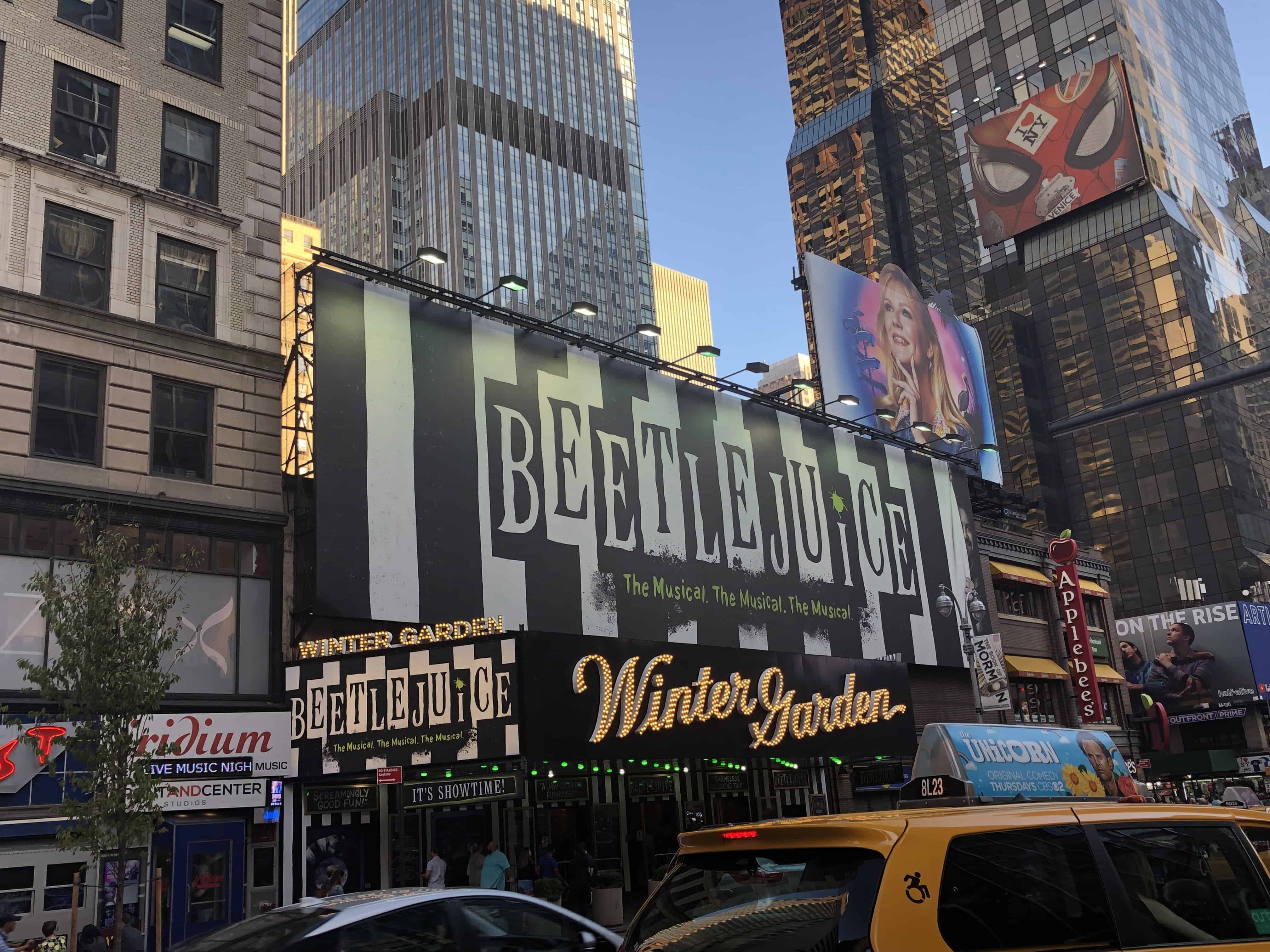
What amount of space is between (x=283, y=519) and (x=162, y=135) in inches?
363

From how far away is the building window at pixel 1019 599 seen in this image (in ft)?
168

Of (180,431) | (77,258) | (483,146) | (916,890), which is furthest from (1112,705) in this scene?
(483,146)

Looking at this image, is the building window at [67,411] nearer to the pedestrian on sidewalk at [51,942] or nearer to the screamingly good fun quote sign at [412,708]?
the screamingly good fun quote sign at [412,708]

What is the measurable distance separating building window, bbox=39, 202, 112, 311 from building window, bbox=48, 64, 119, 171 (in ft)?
4.30

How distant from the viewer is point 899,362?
166 ft

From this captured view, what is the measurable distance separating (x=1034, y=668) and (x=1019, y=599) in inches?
134

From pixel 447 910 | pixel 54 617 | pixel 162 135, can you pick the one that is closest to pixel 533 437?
pixel 162 135

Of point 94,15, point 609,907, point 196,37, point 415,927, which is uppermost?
point 196,37

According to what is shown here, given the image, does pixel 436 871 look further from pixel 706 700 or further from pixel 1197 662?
pixel 1197 662

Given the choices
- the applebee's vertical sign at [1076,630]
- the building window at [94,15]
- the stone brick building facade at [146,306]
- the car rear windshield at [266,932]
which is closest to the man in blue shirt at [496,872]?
the stone brick building facade at [146,306]

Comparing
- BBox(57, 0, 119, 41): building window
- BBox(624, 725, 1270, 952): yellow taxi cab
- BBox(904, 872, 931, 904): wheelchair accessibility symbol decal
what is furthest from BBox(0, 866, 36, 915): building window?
BBox(904, 872, 931, 904): wheelchair accessibility symbol decal

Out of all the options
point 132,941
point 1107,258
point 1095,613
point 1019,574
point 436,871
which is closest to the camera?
point 132,941

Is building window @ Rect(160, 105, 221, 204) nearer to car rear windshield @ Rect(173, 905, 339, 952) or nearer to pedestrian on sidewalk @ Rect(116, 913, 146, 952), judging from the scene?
pedestrian on sidewalk @ Rect(116, 913, 146, 952)

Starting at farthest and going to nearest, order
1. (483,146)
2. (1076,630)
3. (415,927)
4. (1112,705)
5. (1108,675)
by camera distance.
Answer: (483,146)
(1112,705)
(1108,675)
(1076,630)
(415,927)
